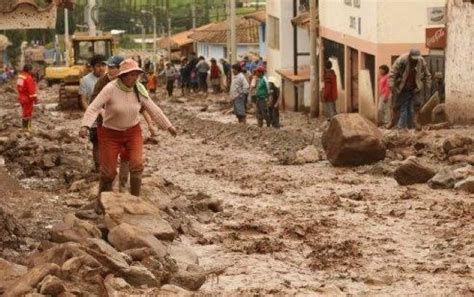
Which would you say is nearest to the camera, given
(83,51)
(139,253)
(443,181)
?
(139,253)

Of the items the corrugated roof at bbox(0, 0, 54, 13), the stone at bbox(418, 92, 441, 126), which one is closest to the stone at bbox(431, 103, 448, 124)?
the stone at bbox(418, 92, 441, 126)

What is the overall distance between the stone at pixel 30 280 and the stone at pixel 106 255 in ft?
2.24

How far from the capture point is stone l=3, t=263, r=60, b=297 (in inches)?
328

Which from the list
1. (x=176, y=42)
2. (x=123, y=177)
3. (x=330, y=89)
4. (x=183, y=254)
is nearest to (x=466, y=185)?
(x=123, y=177)

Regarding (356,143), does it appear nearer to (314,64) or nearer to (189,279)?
(189,279)

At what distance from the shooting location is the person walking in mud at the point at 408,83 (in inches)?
821

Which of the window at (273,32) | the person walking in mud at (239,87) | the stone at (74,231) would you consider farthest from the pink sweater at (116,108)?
the window at (273,32)

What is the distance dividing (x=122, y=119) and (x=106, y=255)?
3.11 m

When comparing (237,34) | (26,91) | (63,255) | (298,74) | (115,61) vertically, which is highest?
(115,61)

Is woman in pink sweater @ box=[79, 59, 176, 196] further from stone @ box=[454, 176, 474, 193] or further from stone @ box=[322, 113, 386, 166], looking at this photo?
stone @ box=[322, 113, 386, 166]

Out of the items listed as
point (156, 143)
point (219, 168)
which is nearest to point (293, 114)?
point (156, 143)

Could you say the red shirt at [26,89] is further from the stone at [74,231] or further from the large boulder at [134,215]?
the stone at [74,231]

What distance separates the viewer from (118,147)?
41.4ft

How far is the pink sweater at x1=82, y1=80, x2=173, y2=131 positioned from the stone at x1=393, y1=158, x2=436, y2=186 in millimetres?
4035
